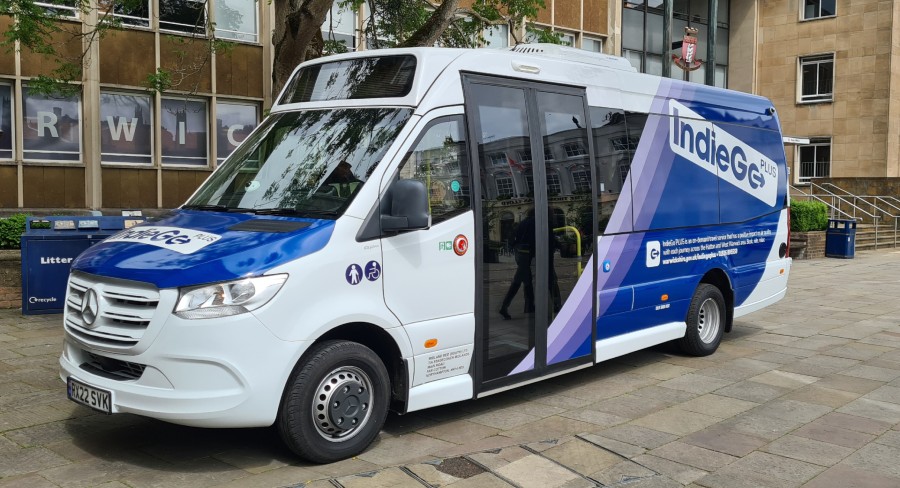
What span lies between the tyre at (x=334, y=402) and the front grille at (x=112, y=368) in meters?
0.92

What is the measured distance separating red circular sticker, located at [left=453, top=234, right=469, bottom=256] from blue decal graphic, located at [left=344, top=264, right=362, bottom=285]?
0.88m

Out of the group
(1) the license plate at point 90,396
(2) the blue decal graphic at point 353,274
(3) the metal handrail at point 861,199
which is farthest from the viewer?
(3) the metal handrail at point 861,199

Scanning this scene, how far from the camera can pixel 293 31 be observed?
10586 mm

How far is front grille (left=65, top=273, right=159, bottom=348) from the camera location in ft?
15.8

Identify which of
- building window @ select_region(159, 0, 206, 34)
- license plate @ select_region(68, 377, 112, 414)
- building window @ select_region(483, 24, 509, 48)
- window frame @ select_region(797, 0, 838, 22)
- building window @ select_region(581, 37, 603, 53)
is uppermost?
window frame @ select_region(797, 0, 838, 22)

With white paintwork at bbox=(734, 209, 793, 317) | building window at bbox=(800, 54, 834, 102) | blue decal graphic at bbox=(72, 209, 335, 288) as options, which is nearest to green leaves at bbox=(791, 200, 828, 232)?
white paintwork at bbox=(734, 209, 793, 317)

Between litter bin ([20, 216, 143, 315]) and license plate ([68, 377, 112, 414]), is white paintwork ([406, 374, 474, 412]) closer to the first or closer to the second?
license plate ([68, 377, 112, 414])

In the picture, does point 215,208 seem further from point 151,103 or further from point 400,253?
point 151,103

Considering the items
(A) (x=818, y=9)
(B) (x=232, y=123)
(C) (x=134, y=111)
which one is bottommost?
(B) (x=232, y=123)

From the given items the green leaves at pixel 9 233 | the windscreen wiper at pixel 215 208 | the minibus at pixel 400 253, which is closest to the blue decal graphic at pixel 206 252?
the minibus at pixel 400 253

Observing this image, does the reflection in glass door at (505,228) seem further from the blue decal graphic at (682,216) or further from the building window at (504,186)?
the blue decal graphic at (682,216)

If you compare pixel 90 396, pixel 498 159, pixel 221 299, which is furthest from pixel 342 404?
pixel 498 159

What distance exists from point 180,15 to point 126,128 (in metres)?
2.82

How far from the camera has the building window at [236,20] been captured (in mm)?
18812
